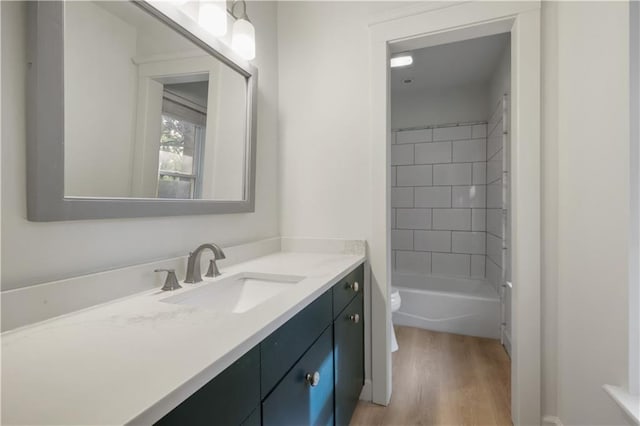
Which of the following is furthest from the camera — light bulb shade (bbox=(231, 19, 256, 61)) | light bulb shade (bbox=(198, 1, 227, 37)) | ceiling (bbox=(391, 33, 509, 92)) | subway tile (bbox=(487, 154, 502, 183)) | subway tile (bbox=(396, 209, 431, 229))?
subway tile (bbox=(396, 209, 431, 229))

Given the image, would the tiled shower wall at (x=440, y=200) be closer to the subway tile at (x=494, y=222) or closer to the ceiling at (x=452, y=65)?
the subway tile at (x=494, y=222)

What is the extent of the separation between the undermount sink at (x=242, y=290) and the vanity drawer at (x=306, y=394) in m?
0.27

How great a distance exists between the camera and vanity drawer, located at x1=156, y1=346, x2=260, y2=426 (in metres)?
0.51

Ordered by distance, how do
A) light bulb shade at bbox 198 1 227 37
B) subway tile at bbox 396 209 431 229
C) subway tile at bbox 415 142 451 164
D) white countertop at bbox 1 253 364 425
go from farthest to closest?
subway tile at bbox 396 209 431 229, subway tile at bbox 415 142 451 164, light bulb shade at bbox 198 1 227 37, white countertop at bbox 1 253 364 425

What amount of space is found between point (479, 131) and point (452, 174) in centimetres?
51

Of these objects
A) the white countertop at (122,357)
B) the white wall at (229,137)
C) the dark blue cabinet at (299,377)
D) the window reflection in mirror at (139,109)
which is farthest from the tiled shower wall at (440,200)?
the white countertop at (122,357)

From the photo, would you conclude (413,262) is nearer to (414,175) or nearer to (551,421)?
(414,175)

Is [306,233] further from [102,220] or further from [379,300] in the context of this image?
[102,220]

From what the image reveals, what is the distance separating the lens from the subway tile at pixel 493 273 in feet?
8.68

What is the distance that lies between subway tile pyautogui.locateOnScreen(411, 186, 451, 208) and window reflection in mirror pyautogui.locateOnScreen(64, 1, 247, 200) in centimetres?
254

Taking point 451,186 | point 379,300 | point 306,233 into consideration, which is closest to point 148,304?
point 306,233

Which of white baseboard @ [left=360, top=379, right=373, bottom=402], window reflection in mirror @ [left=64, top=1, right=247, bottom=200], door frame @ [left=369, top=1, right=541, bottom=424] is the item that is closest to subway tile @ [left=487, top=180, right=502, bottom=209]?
door frame @ [left=369, top=1, right=541, bottom=424]

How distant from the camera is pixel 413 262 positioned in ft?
11.5

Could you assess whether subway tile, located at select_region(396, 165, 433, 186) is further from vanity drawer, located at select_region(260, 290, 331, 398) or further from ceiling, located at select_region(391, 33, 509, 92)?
vanity drawer, located at select_region(260, 290, 331, 398)
